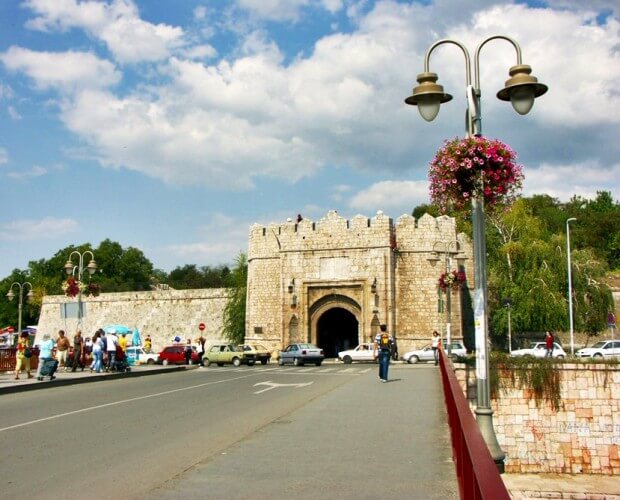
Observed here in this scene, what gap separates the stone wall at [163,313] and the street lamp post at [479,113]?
42757 millimetres

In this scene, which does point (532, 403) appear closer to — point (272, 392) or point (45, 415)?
point (272, 392)

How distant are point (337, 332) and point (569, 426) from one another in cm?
2846

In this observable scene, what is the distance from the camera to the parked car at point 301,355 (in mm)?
35312

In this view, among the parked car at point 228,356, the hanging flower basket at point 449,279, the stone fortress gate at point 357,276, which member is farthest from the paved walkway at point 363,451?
the stone fortress gate at point 357,276

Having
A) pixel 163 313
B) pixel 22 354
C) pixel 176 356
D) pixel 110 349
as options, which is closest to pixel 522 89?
pixel 22 354

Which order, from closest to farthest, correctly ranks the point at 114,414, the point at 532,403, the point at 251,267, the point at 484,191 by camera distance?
1. the point at 484,191
2. the point at 114,414
3. the point at 532,403
4. the point at 251,267

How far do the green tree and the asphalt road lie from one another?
1251 inches

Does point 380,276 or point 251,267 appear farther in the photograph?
point 251,267

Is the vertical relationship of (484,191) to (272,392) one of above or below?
above

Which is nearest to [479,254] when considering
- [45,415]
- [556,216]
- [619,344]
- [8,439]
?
[8,439]

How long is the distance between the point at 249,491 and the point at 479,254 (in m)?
4.84

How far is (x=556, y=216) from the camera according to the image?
71750mm

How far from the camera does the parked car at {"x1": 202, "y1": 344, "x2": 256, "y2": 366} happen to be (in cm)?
3741

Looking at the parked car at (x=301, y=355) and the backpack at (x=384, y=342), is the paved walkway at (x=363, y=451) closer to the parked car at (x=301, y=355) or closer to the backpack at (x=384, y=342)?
the backpack at (x=384, y=342)
